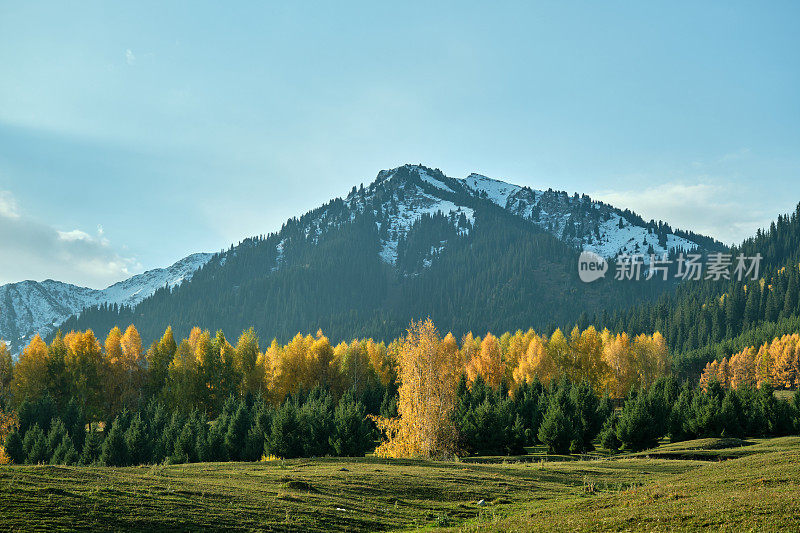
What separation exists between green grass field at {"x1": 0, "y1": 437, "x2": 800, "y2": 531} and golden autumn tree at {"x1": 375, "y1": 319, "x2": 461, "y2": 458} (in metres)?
14.9

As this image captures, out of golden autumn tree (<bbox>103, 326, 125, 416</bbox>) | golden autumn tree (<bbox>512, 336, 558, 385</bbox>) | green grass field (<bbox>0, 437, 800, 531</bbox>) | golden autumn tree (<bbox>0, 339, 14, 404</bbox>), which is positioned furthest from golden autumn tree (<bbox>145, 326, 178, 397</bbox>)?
green grass field (<bbox>0, 437, 800, 531</bbox>)

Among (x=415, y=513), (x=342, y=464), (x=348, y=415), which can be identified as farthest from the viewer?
Answer: (x=348, y=415)

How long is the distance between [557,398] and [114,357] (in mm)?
85128

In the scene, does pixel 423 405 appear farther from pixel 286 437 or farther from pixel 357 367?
pixel 357 367

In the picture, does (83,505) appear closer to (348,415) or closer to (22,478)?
(22,478)

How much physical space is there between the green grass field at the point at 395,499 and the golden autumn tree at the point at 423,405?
14.9 meters

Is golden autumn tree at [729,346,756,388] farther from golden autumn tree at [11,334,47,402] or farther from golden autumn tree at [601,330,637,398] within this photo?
golden autumn tree at [11,334,47,402]

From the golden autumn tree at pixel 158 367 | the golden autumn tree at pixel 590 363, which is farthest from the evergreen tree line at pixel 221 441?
the golden autumn tree at pixel 590 363

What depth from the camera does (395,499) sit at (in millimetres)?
33688

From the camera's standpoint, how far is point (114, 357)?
109125mm

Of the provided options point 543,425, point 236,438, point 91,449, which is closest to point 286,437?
point 236,438

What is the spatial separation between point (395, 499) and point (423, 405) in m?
27.9

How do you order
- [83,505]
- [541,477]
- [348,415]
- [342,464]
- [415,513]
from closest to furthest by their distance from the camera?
[83,505], [415,513], [541,477], [342,464], [348,415]

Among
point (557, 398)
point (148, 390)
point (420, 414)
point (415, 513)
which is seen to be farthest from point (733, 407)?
point (148, 390)
